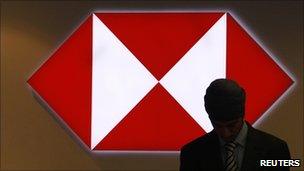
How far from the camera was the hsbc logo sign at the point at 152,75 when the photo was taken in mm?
2824

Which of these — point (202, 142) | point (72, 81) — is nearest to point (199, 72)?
point (72, 81)

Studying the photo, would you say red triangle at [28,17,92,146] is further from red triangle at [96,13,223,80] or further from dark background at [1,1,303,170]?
red triangle at [96,13,223,80]

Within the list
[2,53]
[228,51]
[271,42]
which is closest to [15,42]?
[2,53]

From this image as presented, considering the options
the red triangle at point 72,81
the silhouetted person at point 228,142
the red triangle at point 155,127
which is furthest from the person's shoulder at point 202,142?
the red triangle at point 72,81

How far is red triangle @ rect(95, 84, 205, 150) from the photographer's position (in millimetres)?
2834

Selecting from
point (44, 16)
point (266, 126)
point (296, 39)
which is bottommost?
point (266, 126)

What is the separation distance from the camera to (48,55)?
291 cm

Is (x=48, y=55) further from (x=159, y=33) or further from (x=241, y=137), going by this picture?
(x=241, y=137)

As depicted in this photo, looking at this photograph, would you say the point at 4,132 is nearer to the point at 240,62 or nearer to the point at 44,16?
the point at 44,16

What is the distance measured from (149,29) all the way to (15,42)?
38.5 inches

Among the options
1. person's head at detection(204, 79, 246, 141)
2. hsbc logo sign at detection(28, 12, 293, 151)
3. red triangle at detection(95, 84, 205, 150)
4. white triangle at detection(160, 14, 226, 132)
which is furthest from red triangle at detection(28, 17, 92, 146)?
→ person's head at detection(204, 79, 246, 141)

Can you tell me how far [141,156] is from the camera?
2.88 metres

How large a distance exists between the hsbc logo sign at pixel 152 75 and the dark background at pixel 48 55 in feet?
0.23

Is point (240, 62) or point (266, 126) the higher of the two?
point (240, 62)
